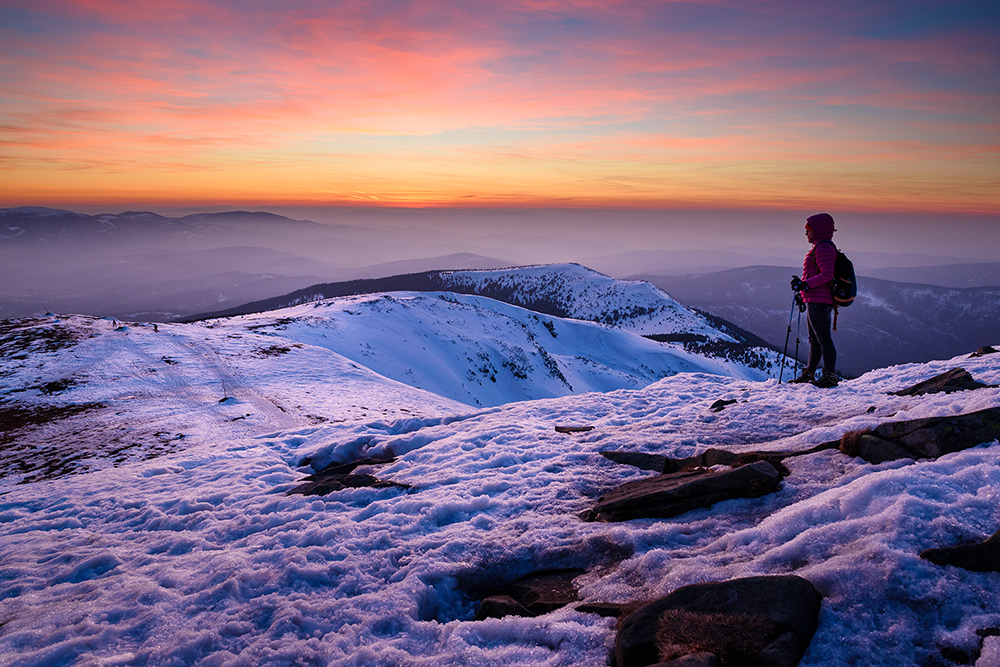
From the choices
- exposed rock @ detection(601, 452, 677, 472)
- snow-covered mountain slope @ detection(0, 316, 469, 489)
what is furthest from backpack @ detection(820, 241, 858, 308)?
snow-covered mountain slope @ detection(0, 316, 469, 489)

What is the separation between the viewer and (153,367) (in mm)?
23891

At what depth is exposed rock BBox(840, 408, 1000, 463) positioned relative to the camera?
6238 millimetres

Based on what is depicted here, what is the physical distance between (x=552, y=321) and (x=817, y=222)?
83.9 m

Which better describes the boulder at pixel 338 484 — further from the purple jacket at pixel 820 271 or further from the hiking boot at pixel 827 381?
the purple jacket at pixel 820 271

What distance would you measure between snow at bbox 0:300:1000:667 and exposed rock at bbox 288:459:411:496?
0.34 metres

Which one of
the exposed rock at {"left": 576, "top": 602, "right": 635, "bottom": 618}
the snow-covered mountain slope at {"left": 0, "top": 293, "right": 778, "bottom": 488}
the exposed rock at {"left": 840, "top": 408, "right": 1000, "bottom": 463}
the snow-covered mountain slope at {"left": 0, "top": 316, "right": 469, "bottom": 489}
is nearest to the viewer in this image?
the exposed rock at {"left": 576, "top": 602, "right": 635, "bottom": 618}

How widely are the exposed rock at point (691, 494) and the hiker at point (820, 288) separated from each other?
7720 mm

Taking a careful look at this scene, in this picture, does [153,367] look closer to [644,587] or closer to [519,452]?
[519,452]

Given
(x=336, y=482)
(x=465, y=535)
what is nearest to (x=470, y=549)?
(x=465, y=535)

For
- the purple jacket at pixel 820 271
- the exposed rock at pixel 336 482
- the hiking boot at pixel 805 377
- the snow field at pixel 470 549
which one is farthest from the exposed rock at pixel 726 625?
the hiking boot at pixel 805 377

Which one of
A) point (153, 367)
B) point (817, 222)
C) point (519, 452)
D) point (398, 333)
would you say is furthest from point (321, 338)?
point (817, 222)

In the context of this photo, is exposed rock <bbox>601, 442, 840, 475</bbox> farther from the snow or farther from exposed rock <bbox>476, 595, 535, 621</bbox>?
exposed rock <bbox>476, 595, 535, 621</bbox>

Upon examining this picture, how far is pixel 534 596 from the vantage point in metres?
5.54

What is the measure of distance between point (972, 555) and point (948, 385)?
25.8 feet
